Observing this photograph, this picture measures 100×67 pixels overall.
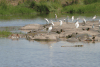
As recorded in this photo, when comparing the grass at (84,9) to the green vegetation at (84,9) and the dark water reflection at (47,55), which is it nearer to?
the green vegetation at (84,9)

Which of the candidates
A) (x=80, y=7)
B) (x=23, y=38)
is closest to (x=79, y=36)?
(x=23, y=38)

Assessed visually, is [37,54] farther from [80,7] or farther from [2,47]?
[80,7]

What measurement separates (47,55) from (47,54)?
30 centimetres

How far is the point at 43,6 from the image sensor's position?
72125 millimetres

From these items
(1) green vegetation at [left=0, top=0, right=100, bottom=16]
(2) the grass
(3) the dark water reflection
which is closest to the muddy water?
(3) the dark water reflection

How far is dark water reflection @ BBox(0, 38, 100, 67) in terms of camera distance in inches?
567

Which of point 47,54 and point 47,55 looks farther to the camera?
point 47,54

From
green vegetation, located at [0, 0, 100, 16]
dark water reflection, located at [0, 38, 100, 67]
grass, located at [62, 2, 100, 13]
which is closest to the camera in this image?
dark water reflection, located at [0, 38, 100, 67]

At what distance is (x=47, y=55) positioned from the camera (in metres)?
16.5

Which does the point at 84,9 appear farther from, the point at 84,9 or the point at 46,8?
the point at 46,8

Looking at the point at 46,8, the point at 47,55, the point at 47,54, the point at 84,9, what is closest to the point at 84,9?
the point at 84,9

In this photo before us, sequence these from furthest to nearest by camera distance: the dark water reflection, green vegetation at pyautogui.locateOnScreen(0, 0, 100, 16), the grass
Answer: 1. the grass
2. green vegetation at pyautogui.locateOnScreen(0, 0, 100, 16)
3. the dark water reflection

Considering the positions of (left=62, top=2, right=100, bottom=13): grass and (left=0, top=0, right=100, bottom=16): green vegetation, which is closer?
(left=0, top=0, right=100, bottom=16): green vegetation

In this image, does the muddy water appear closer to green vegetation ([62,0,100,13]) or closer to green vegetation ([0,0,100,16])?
green vegetation ([0,0,100,16])
